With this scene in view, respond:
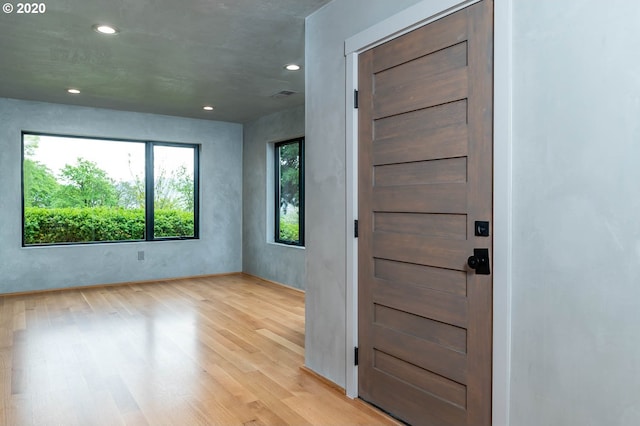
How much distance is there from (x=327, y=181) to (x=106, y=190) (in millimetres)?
4793

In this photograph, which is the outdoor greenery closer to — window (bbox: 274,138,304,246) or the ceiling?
window (bbox: 274,138,304,246)

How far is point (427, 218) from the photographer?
2.14m

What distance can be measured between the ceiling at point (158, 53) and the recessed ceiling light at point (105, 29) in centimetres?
5

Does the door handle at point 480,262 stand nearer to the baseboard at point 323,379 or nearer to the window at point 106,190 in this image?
the baseboard at point 323,379

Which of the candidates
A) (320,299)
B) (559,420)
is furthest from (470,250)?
(320,299)

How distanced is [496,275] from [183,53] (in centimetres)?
329

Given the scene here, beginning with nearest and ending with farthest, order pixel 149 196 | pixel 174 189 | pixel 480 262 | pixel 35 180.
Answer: pixel 480 262, pixel 35 180, pixel 149 196, pixel 174 189

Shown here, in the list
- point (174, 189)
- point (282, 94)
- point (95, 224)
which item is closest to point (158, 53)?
point (282, 94)

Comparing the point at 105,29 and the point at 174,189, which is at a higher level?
the point at 105,29

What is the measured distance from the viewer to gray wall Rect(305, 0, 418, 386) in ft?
8.88

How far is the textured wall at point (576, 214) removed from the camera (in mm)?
1412

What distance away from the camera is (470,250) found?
1911 millimetres

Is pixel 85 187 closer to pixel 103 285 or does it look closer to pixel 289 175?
pixel 103 285

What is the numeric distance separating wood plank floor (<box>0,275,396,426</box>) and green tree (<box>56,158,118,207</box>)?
4.86 feet
